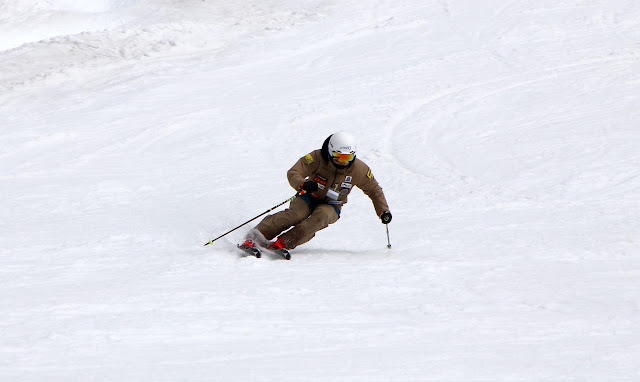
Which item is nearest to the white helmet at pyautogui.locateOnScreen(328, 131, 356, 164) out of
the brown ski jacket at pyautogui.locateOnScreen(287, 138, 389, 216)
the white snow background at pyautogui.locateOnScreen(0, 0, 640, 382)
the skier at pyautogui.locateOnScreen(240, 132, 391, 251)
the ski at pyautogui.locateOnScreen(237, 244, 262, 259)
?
the skier at pyautogui.locateOnScreen(240, 132, 391, 251)

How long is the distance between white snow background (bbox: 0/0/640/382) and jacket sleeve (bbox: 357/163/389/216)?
1.58 feet

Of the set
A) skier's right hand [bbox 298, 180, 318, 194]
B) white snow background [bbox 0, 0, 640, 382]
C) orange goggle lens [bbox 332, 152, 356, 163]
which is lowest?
white snow background [bbox 0, 0, 640, 382]

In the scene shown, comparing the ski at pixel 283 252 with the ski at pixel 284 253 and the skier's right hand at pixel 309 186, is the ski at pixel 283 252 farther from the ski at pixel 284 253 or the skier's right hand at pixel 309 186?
the skier's right hand at pixel 309 186

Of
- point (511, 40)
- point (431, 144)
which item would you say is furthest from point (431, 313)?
point (511, 40)

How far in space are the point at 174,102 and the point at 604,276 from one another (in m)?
9.87

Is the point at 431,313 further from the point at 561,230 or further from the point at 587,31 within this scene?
the point at 587,31

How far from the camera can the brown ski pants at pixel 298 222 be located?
771 centimetres

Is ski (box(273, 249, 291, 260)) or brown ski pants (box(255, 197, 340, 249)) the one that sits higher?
brown ski pants (box(255, 197, 340, 249))

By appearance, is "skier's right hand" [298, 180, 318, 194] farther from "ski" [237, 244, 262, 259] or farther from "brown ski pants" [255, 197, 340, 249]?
"ski" [237, 244, 262, 259]

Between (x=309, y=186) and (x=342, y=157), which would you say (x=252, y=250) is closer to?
(x=309, y=186)

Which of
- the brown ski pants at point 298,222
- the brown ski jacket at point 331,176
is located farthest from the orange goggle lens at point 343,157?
the brown ski pants at point 298,222

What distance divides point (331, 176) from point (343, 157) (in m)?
0.36

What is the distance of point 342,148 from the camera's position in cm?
768

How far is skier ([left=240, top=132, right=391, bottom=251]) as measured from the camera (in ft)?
25.3
